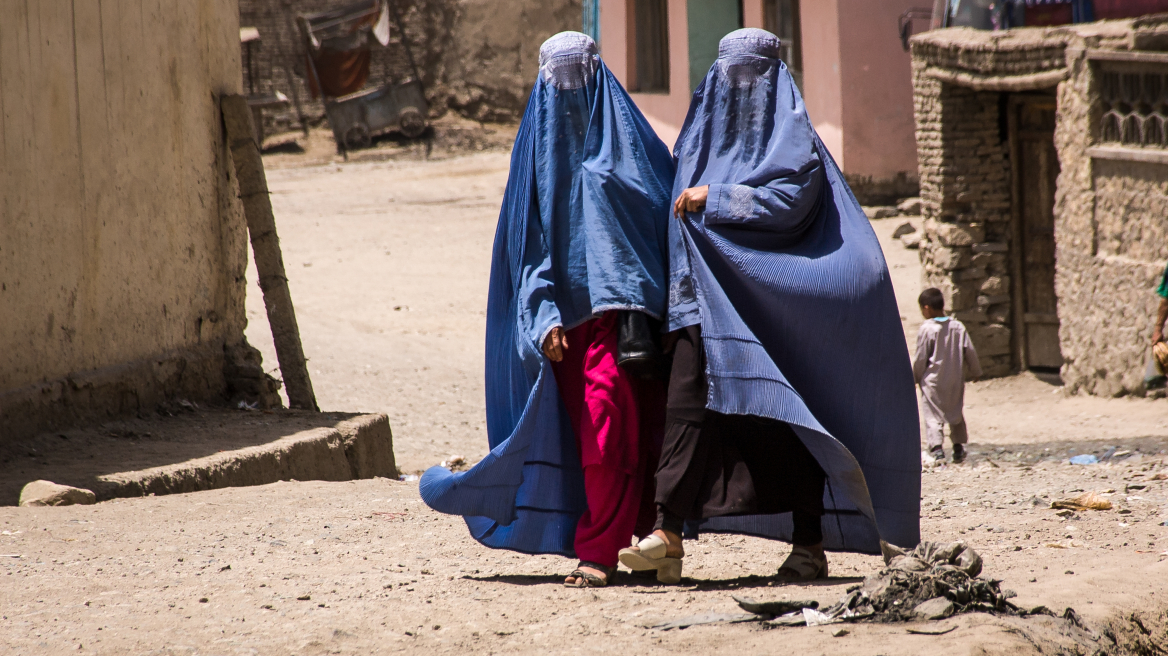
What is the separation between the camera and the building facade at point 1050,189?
719 cm

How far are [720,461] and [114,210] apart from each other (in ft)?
9.60

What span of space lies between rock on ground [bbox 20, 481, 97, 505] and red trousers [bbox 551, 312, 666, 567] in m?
1.73

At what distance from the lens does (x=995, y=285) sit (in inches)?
360

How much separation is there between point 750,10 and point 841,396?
11.6 m

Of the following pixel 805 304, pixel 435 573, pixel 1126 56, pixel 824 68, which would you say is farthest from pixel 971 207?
pixel 435 573

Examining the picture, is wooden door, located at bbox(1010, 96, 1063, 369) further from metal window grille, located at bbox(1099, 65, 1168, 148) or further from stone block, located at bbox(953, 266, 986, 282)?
metal window grille, located at bbox(1099, 65, 1168, 148)

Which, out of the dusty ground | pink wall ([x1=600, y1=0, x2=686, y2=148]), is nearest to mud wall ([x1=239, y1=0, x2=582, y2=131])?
pink wall ([x1=600, y1=0, x2=686, y2=148])

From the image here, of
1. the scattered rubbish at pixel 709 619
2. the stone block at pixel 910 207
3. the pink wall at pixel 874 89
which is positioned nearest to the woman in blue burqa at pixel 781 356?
the scattered rubbish at pixel 709 619

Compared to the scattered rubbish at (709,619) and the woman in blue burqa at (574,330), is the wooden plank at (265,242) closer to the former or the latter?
the woman in blue burqa at (574,330)

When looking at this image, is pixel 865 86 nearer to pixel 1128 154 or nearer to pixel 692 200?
pixel 1128 154

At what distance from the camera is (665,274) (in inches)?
122

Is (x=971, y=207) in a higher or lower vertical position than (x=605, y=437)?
higher

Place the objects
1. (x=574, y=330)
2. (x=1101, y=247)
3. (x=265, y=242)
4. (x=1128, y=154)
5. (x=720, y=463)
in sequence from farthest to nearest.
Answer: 1. (x=1101, y=247)
2. (x=1128, y=154)
3. (x=265, y=242)
4. (x=574, y=330)
5. (x=720, y=463)

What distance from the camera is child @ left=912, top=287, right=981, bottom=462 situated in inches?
246
